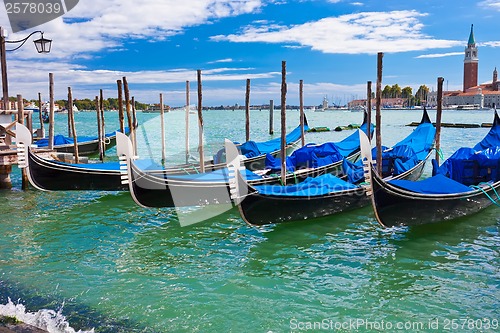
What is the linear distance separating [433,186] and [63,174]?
5635 mm

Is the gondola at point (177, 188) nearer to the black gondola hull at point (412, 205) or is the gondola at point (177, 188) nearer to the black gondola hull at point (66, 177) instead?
the black gondola hull at point (66, 177)

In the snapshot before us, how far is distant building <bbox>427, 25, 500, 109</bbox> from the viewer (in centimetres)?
8294

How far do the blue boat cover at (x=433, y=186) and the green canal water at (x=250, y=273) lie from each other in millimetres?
566

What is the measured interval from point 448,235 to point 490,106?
87.2 m

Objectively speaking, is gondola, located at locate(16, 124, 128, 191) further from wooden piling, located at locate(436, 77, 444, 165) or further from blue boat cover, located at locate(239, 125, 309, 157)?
wooden piling, located at locate(436, 77, 444, 165)

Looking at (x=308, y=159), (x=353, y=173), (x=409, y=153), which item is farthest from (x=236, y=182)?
(x=409, y=153)

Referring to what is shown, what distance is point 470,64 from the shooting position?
91.5m

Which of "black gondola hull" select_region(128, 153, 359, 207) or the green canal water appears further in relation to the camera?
"black gondola hull" select_region(128, 153, 359, 207)

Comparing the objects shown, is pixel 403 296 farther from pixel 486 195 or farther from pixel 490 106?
pixel 490 106

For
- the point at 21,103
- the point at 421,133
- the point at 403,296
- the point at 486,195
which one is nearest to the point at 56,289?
the point at 403,296

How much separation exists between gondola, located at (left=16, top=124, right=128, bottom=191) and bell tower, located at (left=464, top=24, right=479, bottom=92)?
95.9 m

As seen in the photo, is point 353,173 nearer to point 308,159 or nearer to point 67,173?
point 308,159

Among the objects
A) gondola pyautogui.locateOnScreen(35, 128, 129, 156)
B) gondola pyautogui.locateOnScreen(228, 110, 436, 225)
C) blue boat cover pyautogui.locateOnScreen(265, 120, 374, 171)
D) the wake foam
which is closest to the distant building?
gondola pyautogui.locateOnScreen(35, 128, 129, 156)

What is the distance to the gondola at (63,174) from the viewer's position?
709 centimetres
